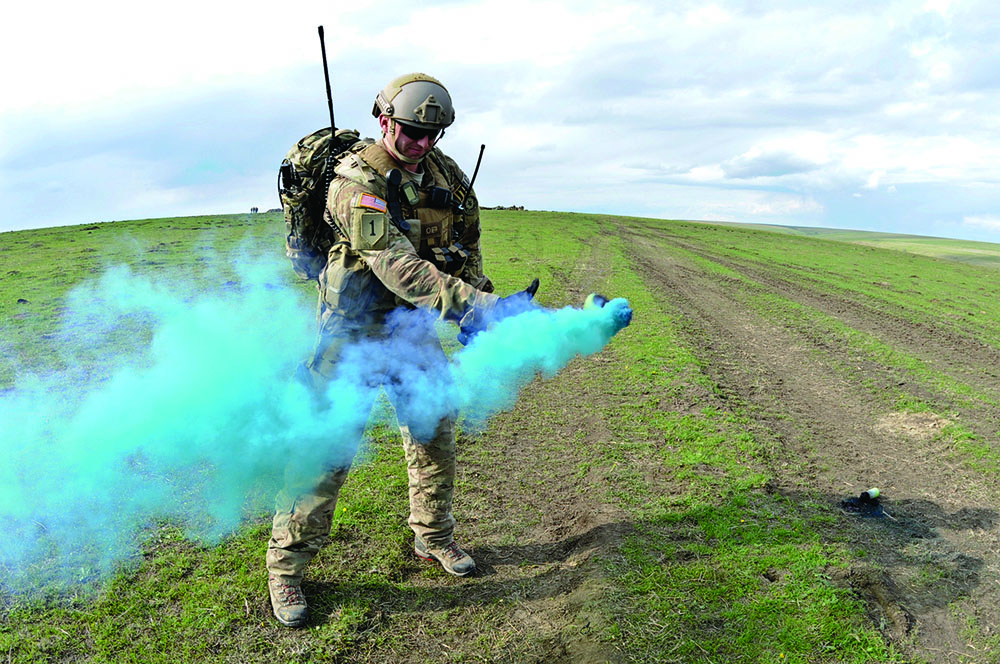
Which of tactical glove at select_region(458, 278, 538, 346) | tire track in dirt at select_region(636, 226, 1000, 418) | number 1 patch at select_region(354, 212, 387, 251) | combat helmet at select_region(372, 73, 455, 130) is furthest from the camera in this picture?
tire track in dirt at select_region(636, 226, 1000, 418)

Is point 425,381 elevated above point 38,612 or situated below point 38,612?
above

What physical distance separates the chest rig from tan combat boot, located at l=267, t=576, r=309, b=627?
8.81 feet

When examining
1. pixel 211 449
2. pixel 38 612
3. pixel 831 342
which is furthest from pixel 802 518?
pixel 831 342

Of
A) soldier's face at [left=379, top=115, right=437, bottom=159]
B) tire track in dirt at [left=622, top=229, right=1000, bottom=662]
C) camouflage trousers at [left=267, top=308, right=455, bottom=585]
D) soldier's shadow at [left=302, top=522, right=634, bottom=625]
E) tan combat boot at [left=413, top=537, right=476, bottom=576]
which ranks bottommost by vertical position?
tire track in dirt at [left=622, top=229, right=1000, bottom=662]

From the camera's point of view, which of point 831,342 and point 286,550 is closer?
point 286,550

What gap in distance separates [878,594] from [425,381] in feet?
13.9

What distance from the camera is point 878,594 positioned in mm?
5199

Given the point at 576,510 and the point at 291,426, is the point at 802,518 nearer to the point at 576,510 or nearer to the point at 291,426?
the point at 576,510

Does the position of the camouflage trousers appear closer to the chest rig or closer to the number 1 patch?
the chest rig

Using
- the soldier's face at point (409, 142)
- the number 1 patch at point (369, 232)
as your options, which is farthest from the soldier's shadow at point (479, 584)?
the soldier's face at point (409, 142)

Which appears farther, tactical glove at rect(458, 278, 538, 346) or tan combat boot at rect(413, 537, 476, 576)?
tan combat boot at rect(413, 537, 476, 576)

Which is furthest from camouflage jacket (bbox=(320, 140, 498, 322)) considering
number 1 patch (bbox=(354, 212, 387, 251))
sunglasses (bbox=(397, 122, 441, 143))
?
sunglasses (bbox=(397, 122, 441, 143))

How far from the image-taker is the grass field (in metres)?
4.51

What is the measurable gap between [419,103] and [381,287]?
1.32m
